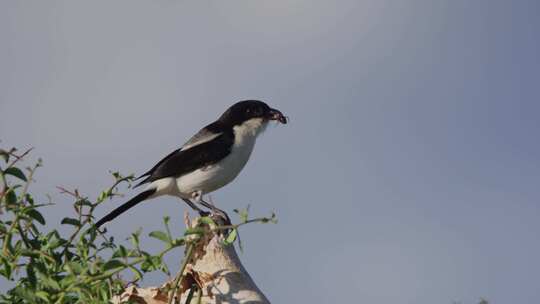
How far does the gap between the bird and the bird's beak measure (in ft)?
1.39

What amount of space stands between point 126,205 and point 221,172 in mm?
1010

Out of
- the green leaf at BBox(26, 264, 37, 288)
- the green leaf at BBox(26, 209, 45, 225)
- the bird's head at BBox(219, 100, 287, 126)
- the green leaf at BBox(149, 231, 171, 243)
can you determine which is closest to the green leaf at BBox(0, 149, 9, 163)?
the green leaf at BBox(26, 209, 45, 225)

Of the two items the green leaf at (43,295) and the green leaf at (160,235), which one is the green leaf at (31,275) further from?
the green leaf at (160,235)

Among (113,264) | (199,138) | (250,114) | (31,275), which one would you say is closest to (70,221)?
(31,275)

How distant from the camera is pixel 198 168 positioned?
25.3 feet

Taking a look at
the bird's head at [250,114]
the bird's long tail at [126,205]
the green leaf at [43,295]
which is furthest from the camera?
the bird's head at [250,114]

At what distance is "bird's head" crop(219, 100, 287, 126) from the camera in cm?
846

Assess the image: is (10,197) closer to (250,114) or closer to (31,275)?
(31,275)

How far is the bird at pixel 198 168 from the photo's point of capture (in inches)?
302

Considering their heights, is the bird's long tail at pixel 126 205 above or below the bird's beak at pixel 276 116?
below

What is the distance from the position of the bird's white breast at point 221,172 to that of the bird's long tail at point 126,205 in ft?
1.11

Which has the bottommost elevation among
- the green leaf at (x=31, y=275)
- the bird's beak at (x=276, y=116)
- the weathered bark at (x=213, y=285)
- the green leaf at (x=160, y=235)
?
the weathered bark at (x=213, y=285)

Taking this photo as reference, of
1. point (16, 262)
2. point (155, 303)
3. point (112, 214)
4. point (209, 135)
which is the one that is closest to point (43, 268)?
point (16, 262)

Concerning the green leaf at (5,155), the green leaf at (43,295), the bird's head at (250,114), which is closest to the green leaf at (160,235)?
the green leaf at (43,295)
